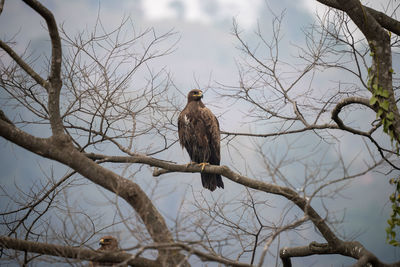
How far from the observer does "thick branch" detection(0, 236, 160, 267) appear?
9.53 ft

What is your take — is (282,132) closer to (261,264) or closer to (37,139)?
(261,264)

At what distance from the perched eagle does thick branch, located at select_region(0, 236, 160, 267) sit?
2.67 metres

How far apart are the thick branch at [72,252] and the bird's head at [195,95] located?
3103 millimetres

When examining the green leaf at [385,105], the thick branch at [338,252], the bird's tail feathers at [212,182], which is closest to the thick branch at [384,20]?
the green leaf at [385,105]

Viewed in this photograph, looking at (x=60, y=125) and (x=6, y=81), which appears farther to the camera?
(x=6, y=81)

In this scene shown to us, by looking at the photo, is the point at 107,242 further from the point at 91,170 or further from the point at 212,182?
the point at 91,170

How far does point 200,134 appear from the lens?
560cm

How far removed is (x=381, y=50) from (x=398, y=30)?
0.53 metres

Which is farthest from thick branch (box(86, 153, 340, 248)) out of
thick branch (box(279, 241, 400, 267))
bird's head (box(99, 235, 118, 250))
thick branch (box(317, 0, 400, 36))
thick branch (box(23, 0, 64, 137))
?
thick branch (box(317, 0, 400, 36))

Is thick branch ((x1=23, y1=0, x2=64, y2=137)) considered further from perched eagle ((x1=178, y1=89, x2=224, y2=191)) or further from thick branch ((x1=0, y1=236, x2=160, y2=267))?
perched eagle ((x1=178, y1=89, x2=224, y2=191))

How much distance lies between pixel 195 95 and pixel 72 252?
3.29 metres

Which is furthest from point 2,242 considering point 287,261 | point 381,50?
point 381,50

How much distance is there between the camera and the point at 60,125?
3.37 meters

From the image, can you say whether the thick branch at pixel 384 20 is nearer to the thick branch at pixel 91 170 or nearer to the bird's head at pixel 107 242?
the thick branch at pixel 91 170
